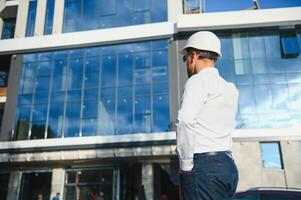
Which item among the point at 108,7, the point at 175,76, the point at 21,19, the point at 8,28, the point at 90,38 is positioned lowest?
the point at 175,76

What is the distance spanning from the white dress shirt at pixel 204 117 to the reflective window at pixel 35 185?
18650 mm

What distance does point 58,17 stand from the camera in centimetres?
2212

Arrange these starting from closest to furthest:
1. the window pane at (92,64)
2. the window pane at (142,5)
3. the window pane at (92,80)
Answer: the window pane at (92,80) < the window pane at (92,64) < the window pane at (142,5)

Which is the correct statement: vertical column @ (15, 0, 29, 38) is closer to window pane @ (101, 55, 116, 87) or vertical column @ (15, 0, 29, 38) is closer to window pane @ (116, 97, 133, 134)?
window pane @ (101, 55, 116, 87)

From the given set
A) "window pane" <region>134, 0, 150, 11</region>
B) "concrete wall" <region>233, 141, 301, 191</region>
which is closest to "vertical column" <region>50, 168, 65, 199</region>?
"concrete wall" <region>233, 141, 301, 191</region>

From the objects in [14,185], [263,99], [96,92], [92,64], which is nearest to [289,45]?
[263,99]

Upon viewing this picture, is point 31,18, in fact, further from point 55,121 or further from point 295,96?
point 295,96

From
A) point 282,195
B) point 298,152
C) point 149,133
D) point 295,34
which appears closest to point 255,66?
point 295,34

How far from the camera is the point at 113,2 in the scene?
21438 millimetres

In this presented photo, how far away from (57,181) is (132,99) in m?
6.24

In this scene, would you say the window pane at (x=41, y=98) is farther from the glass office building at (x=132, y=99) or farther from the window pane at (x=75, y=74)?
the window pane at (x=75, y=74)

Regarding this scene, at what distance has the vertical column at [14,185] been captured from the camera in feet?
62.1

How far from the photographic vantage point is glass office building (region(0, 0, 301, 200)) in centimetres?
1769

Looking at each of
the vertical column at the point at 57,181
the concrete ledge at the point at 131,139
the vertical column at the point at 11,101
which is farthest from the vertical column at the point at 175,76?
the vertical column at the point at 11,101
